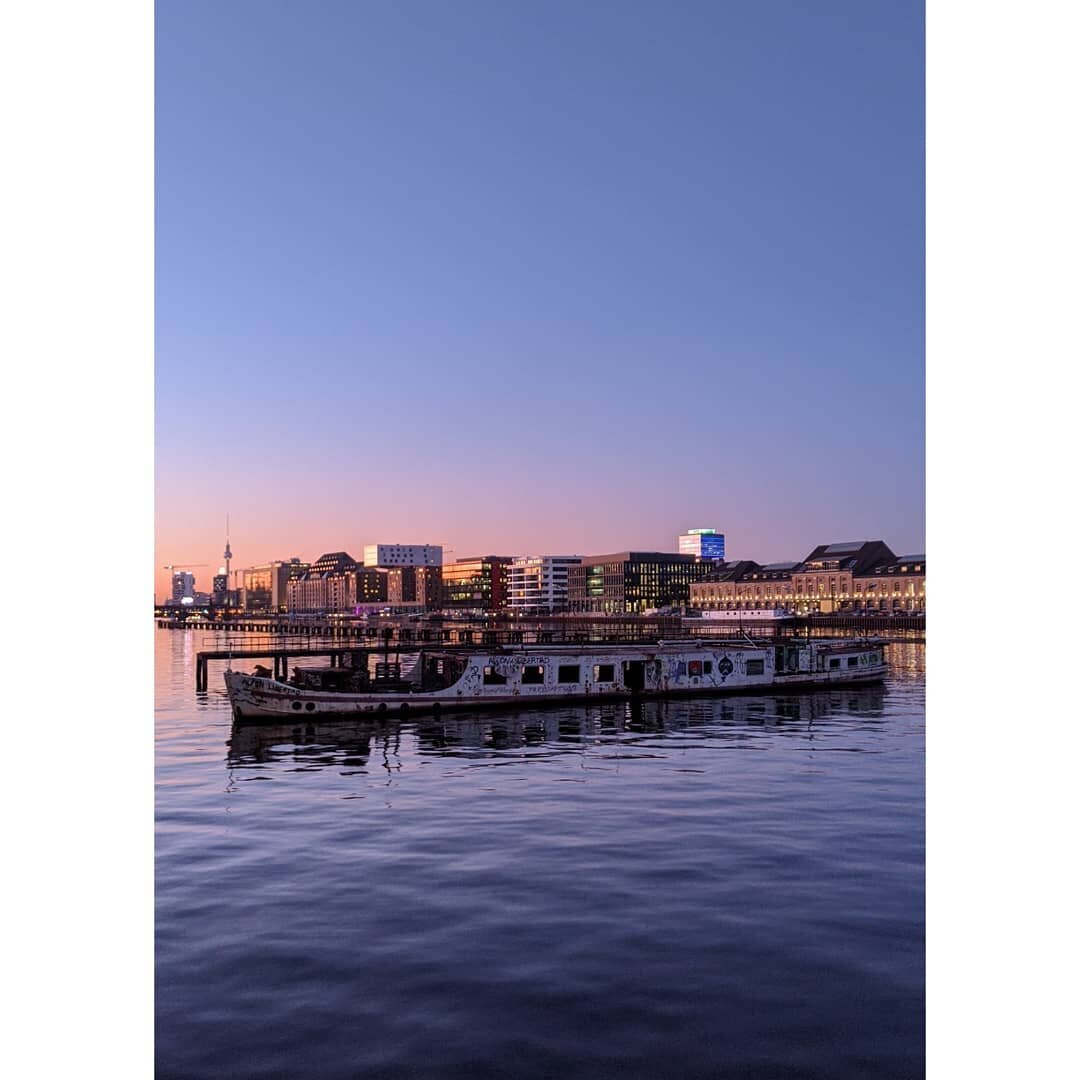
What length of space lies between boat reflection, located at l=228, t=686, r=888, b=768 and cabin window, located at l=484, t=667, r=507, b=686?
7.98 ft

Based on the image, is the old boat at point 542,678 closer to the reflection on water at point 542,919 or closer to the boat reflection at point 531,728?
the boat reflection at point 531,728

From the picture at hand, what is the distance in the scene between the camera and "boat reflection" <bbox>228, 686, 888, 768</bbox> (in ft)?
143

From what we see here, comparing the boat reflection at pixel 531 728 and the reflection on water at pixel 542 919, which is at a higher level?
the reflection on water at pixel 542 919

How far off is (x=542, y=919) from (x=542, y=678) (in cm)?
4279

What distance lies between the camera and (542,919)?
18.2 m

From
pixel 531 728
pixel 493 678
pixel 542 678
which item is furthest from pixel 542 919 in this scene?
pixel 542 678

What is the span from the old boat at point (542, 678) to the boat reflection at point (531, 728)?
47.9 inches

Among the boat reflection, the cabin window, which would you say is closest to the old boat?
the cabin window

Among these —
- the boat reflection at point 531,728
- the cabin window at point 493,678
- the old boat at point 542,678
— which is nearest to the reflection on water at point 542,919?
the boat reflection at point 531,728

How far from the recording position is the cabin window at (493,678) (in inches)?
2324

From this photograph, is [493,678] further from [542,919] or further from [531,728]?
[542,919]
